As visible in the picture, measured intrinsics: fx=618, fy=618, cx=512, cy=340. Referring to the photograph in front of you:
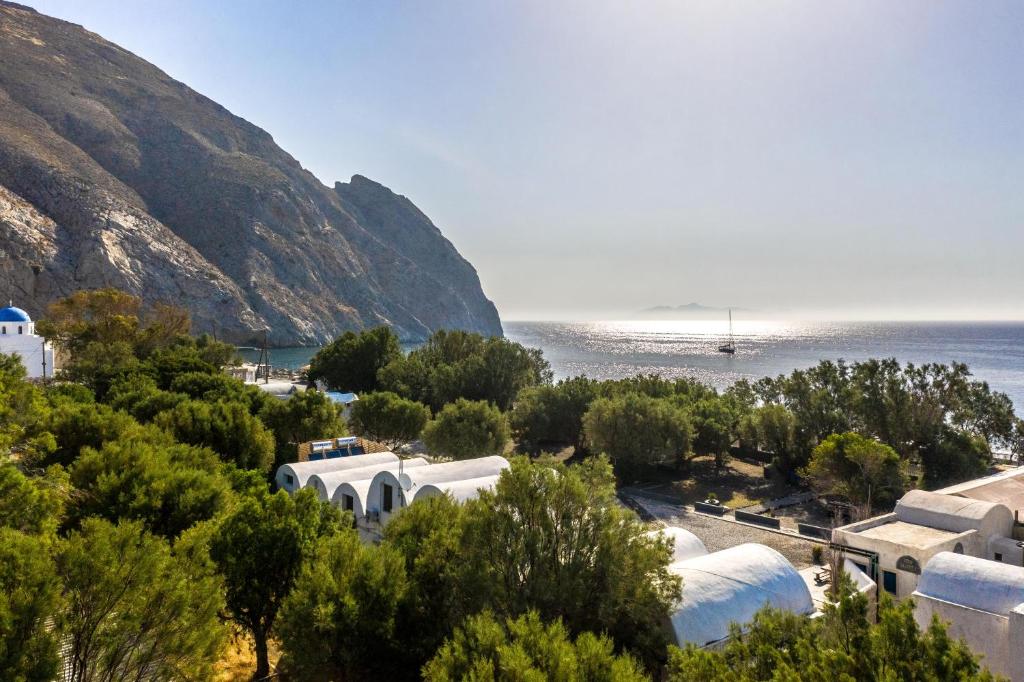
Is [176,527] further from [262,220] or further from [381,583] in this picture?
[262,220]

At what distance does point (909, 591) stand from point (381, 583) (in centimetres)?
1494

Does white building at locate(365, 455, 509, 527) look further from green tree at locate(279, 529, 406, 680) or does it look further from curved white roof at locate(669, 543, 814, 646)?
curved white roof at locate(669, 543, 814, 646)

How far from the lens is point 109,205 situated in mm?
97438

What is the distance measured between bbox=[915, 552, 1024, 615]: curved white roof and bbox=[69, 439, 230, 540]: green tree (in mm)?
18918

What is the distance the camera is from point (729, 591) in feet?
47.7

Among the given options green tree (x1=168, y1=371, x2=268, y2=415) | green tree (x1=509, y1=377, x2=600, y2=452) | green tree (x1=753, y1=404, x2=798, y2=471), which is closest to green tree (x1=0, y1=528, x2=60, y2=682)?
green tree (x1=168, y1=371, x2=268, y2=415)

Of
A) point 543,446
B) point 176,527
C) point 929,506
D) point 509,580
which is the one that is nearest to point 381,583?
point 509,580

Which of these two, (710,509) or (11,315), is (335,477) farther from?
(11,315)

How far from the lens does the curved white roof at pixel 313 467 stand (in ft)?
86.4

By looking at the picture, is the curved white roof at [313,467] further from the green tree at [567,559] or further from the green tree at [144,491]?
the green tree at [567,559]

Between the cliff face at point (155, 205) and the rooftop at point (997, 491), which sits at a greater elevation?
the cliff face at point (155, 205)

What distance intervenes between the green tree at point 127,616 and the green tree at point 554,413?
3356 centimetres

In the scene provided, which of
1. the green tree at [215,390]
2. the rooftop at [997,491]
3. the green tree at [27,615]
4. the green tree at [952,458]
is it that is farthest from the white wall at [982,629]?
the green tree at [215,390]

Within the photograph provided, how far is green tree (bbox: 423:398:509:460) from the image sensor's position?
112ft
